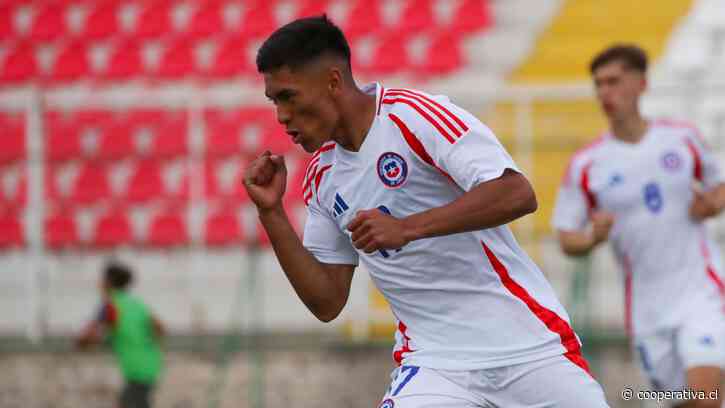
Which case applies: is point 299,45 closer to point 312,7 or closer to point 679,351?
point 679,351

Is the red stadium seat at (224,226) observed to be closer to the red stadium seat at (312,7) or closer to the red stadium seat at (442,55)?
the red stadium seat at (442,55)

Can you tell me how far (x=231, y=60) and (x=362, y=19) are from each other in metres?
1.50

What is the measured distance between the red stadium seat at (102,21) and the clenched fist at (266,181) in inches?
422

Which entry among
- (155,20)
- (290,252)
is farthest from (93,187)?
(290,252)

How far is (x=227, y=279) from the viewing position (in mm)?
10844

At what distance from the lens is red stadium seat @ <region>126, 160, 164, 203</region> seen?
12188 mm

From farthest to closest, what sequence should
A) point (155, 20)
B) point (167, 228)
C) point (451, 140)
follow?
point (155, 20)
point (167, 228)
point (451, 140)

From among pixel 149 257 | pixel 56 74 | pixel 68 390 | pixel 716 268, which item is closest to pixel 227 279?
pixel 149 257

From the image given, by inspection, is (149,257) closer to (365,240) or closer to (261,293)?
(261,293)

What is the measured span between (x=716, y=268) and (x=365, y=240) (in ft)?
11.2

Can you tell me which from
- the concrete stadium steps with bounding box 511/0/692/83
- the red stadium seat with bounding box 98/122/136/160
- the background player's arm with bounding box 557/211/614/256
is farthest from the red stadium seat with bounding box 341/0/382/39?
the background player's arm with bounding box 557/211/614/256

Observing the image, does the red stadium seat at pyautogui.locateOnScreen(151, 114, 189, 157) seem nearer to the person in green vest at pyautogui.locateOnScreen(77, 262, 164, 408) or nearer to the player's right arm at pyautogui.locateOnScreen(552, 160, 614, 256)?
the person in green vest at pyautogui.locateOnScreen(77, 262, 164, 408)

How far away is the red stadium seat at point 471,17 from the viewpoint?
14.3 m

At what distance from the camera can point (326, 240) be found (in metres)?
4.34
